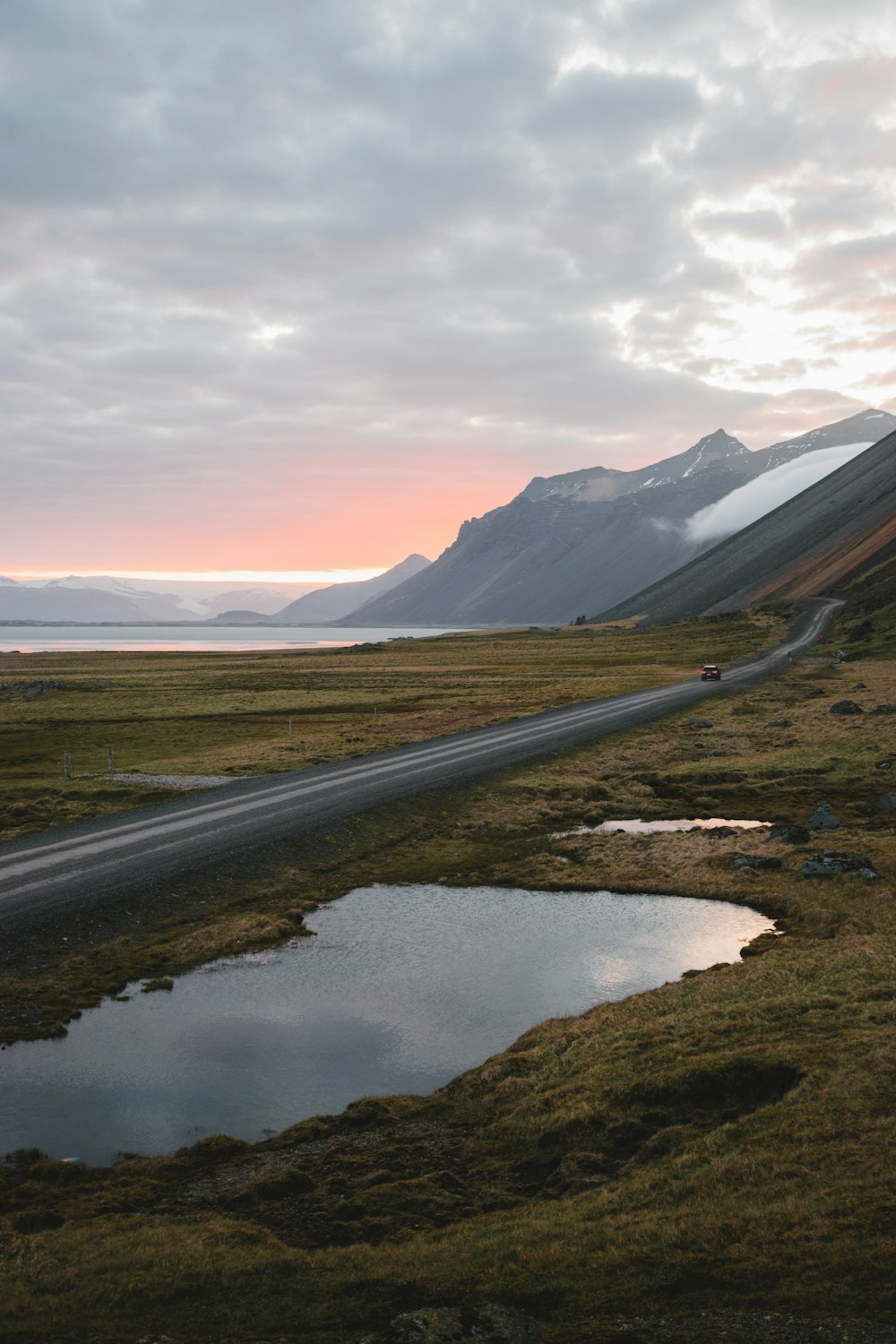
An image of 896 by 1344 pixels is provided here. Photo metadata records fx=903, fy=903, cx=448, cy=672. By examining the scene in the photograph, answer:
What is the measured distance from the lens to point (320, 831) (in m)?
36.9

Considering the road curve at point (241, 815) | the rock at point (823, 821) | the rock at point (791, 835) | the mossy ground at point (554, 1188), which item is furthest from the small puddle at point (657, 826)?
the mossy ground at point (554, 1188)

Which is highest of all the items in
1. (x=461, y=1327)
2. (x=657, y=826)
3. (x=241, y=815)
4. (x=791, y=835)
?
(x=241, y=815)

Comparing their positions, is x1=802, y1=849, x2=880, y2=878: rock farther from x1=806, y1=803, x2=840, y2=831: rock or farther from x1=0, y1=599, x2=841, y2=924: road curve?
x1=0, y1=599, x2=841, y2=924: road curve

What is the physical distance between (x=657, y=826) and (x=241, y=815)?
720 inches

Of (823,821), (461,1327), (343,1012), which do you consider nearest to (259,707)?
(823,821)

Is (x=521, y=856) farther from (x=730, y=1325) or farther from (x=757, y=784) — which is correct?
(x=730, y=1325)

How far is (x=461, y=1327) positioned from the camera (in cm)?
1000

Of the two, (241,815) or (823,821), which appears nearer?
(823,821)

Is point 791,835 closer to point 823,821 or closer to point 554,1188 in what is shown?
point 823,821

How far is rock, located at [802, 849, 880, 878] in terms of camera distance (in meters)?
29.3

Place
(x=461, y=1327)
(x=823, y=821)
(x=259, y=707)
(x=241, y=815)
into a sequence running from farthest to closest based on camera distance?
(x=259, y=707), (x=241, y=815), (x=823, y=821), (x=461, y=1327)

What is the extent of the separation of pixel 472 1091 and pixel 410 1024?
3.60 m

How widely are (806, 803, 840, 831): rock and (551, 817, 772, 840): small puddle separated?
229cm

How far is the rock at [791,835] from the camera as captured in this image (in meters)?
34.2
